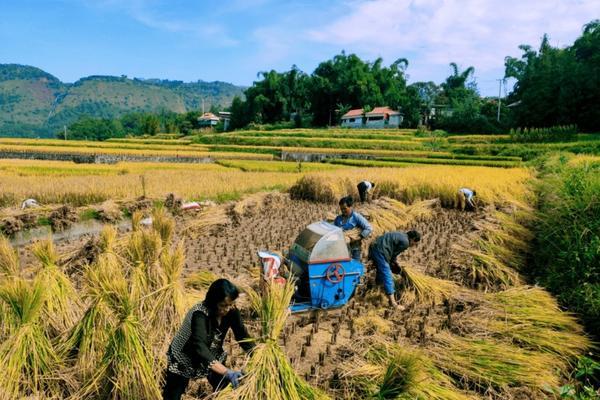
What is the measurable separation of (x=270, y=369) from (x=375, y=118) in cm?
4933

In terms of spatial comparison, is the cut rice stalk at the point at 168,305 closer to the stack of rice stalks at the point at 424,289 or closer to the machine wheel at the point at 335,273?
the machine wheel at the point at 335,273

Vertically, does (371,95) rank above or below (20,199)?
above

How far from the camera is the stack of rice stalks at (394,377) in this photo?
2797 millimetres

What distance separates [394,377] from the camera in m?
2.84

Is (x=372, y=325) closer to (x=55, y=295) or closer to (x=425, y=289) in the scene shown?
(x=425, y=289)

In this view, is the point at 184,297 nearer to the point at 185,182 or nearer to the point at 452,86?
the point at 185,182

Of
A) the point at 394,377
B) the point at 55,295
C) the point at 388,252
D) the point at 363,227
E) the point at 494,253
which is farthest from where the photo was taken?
the point at 494,253

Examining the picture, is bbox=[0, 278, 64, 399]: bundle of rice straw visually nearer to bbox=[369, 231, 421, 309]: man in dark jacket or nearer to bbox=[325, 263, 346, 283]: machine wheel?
bbox=[325, 263, 346, 283]: machine wheel

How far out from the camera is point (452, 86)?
185ft

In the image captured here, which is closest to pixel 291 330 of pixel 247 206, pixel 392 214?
pixel 392 214

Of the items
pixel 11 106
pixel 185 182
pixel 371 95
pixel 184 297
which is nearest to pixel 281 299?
pixel 184 297

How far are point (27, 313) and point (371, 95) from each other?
2240 inches

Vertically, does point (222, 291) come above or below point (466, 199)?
above

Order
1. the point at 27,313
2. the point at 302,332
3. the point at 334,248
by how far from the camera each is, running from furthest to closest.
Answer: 1. the point at 334,248
2. the point at 302,332
3. the point at 27,313
